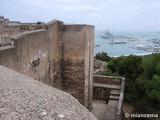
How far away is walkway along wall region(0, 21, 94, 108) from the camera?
10836mm

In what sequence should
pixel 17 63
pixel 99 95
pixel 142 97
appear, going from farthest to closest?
pixel 142 97 < pixel 99 95 < pixel 17 63

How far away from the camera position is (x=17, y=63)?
8945mm

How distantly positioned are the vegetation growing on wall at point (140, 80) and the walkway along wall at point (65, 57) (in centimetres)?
710

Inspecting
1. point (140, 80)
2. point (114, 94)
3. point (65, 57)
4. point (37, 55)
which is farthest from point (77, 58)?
point (140, 80)

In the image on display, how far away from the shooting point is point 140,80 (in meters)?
22.8

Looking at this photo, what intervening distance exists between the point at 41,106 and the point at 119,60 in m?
21.5

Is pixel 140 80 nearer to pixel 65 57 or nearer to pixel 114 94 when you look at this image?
pixel 114 94

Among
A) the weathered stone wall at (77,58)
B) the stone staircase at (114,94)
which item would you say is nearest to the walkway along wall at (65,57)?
the weathered stone wall at (77,58)

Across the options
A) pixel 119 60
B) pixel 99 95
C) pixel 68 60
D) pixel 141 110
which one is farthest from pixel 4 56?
pixel 119 60

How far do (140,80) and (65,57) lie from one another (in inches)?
441

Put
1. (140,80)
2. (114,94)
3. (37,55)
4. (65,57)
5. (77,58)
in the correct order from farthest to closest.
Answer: (140,80) < (114,94) < (65,57) < (77,58) < (37,55)

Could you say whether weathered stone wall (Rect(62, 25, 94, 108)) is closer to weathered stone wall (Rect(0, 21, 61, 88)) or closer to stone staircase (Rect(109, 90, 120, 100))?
weathered stone wall (Rect(0, 21, 61, 88))

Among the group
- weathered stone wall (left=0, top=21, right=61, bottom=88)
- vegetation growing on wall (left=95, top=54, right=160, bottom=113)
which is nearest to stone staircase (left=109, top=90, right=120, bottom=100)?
vegetation growing on wall (left=95, top=54, right=160, bottom=113)

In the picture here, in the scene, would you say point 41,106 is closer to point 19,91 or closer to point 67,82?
point 19,91
